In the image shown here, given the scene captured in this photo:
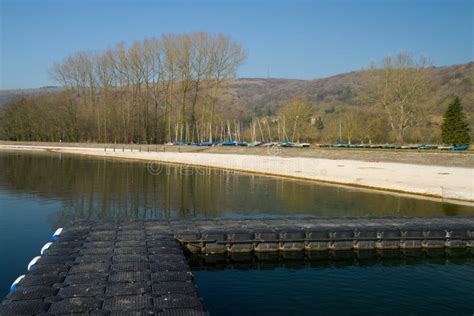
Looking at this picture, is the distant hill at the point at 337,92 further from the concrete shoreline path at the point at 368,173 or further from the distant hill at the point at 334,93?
the concrete shoreline path at the point at 368,173

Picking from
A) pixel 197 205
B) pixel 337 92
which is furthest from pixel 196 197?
pixel 337 92

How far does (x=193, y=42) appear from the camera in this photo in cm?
5984

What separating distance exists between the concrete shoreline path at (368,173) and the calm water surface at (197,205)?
4.97 ft

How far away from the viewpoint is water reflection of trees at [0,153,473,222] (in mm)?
17062

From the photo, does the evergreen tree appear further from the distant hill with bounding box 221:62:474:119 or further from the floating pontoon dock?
the floating pontoon dock

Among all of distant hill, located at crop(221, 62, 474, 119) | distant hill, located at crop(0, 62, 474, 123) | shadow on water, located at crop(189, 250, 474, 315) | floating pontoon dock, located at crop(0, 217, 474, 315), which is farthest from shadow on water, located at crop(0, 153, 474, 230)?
distant hill, located at crop(221, 62, 474, 119)

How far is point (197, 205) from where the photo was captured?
18516 millimetres

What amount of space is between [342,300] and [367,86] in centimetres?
4871

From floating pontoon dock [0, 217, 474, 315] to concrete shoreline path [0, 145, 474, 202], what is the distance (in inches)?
308

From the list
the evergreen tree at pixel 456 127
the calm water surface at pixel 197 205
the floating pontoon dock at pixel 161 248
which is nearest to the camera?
the floating pontoon dock at pixel 161 248

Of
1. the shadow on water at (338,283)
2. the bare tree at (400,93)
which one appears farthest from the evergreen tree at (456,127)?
the shadow on water at (338,283)

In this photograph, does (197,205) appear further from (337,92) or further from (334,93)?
(337,92)

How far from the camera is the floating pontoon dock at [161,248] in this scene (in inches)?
255

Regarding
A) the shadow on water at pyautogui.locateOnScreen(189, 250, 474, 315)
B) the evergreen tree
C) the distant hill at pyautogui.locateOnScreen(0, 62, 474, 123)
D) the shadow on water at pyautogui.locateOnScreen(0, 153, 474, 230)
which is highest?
the distant hill at pyautogui.locateOnScreen(0, 62, 474, 123)
